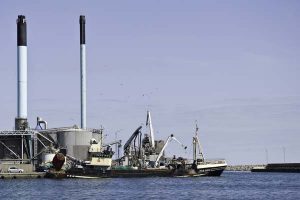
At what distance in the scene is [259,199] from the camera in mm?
116125

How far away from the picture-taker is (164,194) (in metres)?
124

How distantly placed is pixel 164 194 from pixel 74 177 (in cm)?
5804

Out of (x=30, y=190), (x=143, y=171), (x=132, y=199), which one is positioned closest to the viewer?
(x=132, y=199)

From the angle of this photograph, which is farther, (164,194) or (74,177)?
(74,177)

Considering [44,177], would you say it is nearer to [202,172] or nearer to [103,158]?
[103,158]

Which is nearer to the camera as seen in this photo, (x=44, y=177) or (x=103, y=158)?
(x=103, y=158)

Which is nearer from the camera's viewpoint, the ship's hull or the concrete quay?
the ship's hull

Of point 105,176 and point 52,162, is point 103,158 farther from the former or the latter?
point 52,162

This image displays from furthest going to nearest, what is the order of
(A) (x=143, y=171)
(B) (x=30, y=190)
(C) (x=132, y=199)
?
(A) (x=143, y=171) → (B) (x=30, y=190) → (C) (x=132, y=199)

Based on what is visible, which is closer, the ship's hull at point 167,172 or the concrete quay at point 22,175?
the ship's hull at point 167,172

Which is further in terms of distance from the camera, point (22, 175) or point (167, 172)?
point (22, 175)

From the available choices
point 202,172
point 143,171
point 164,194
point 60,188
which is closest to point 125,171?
point 143,171

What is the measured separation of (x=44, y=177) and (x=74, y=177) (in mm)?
15210

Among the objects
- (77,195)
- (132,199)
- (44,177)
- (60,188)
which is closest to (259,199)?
(132,199)
